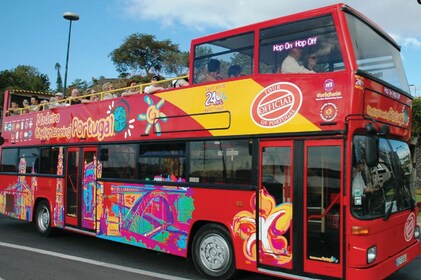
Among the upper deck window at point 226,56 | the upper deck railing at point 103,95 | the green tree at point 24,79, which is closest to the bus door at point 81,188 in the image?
the upper deck railing at point 103,95

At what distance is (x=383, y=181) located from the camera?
580 centimetres

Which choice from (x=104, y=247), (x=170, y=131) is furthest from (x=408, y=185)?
(x=104, y=247)

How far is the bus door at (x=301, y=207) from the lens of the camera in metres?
5.37

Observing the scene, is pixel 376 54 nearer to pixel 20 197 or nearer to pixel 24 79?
pixel 20 197

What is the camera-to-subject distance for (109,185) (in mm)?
8656

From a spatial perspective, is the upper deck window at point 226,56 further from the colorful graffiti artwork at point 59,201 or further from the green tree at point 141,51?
the green tree at point 141,51

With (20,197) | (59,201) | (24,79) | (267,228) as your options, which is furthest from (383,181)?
(24,79)

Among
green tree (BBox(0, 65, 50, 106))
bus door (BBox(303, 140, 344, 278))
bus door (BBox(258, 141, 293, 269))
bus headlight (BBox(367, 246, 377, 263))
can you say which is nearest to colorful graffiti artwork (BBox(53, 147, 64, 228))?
bus door (BBox(258, 141, 293, 269))

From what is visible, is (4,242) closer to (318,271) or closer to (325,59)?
(318,271)

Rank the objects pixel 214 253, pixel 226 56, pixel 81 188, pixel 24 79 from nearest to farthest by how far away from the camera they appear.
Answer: pixel 214 253, pixel 226 56, pixel 81 188, pixel 24 79

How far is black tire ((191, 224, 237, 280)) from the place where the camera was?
6.49 metres

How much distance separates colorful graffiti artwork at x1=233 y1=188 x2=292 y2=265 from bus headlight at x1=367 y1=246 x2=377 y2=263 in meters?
1.00

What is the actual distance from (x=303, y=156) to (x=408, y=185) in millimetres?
2124

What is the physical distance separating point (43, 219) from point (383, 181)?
8.46m
